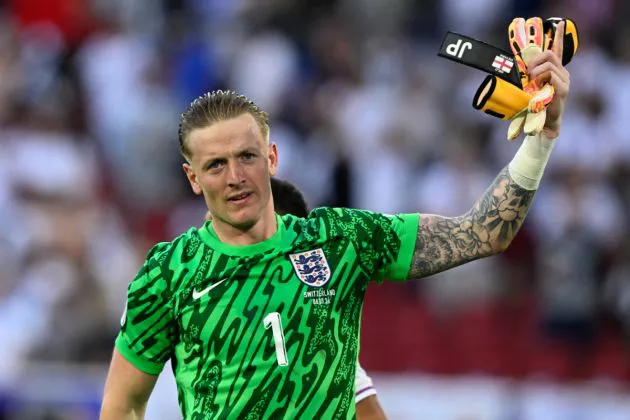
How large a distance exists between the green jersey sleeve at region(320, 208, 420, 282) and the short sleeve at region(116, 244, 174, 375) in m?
0.63

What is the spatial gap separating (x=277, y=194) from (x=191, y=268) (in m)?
1.02

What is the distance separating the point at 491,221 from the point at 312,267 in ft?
2.08

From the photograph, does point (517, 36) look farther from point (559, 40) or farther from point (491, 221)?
point (491, 221)

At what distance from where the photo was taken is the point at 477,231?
184 inches

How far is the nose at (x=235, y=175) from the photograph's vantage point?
14.8 feet

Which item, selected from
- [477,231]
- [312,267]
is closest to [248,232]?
[312,267]

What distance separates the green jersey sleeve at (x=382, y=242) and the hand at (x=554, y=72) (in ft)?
2.17

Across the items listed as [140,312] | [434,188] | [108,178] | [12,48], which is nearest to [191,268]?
[140,312]

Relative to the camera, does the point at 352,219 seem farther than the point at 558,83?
Yes

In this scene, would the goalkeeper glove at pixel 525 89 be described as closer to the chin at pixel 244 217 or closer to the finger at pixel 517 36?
the finger at pixel 517 36

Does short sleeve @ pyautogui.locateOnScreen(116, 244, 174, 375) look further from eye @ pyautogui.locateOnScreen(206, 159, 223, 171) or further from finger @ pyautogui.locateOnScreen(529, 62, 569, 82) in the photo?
finger @ pyautogui.locateOnScreen(529, 62, 569, 82)

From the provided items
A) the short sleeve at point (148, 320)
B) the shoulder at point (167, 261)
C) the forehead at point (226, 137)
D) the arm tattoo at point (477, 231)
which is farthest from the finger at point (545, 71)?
the short sleeve at point (148, 320)

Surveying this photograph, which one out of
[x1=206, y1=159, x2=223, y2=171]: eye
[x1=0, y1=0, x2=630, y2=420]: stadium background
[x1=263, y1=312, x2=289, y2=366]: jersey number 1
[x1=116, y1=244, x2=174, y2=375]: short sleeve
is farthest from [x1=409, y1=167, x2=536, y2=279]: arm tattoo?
[x1=0, y1=0, x2=630, y2=420]: stadium background

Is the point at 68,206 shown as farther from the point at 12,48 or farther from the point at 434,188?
the point at 434,188
